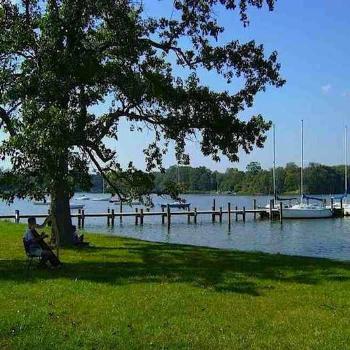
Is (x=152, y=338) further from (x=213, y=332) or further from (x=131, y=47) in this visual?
(x=131, y=47)

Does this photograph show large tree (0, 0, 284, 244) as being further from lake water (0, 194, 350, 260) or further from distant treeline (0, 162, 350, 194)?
distant treeline (0, 162, 350, 194)

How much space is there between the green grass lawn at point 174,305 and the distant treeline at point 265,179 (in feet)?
274

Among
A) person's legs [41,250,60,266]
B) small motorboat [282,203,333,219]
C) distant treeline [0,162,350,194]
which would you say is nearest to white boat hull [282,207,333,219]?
small motorboat [282,203,333,219]

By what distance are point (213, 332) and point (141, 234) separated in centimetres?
4202

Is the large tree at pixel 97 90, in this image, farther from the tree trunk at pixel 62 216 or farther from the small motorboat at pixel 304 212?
the small motorboat at pixel 304 212

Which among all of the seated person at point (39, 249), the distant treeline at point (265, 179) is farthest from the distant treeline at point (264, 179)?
the seated person at point (39, 249)

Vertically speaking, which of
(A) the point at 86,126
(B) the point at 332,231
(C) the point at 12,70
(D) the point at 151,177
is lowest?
(B) the point at 332,231

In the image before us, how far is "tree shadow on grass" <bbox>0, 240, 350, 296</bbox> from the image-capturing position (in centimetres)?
1240

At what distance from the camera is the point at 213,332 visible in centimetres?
805

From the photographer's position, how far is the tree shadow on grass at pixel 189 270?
12398 mm

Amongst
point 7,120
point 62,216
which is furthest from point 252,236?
point 7,120

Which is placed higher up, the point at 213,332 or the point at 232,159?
the point at 232,159

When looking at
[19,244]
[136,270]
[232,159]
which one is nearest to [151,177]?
[232,159]

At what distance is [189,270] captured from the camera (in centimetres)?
1428
